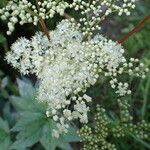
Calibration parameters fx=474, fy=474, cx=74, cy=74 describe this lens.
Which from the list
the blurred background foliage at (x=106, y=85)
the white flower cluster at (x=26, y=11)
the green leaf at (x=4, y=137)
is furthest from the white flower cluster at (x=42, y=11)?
the green leaf at (x=4, y=137)

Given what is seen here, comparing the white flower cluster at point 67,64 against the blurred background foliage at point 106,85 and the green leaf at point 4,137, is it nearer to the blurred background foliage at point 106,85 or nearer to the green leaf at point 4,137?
the blurred background foliage at point 106,85

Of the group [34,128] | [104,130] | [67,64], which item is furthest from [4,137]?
[67,64]

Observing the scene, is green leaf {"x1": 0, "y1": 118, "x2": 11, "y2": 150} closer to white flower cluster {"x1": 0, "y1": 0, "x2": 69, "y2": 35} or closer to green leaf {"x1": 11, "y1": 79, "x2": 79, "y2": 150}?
green leaf {"x1": 11, "y1": 79, "x2": 79, "y2": 150}

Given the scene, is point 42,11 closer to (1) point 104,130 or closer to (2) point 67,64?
(2) point 67,64

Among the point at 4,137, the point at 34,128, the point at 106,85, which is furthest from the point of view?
the point at 106,85

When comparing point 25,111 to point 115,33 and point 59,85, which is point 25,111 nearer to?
point 59,85

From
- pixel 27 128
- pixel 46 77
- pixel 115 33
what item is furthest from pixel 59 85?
pixel 115 33
